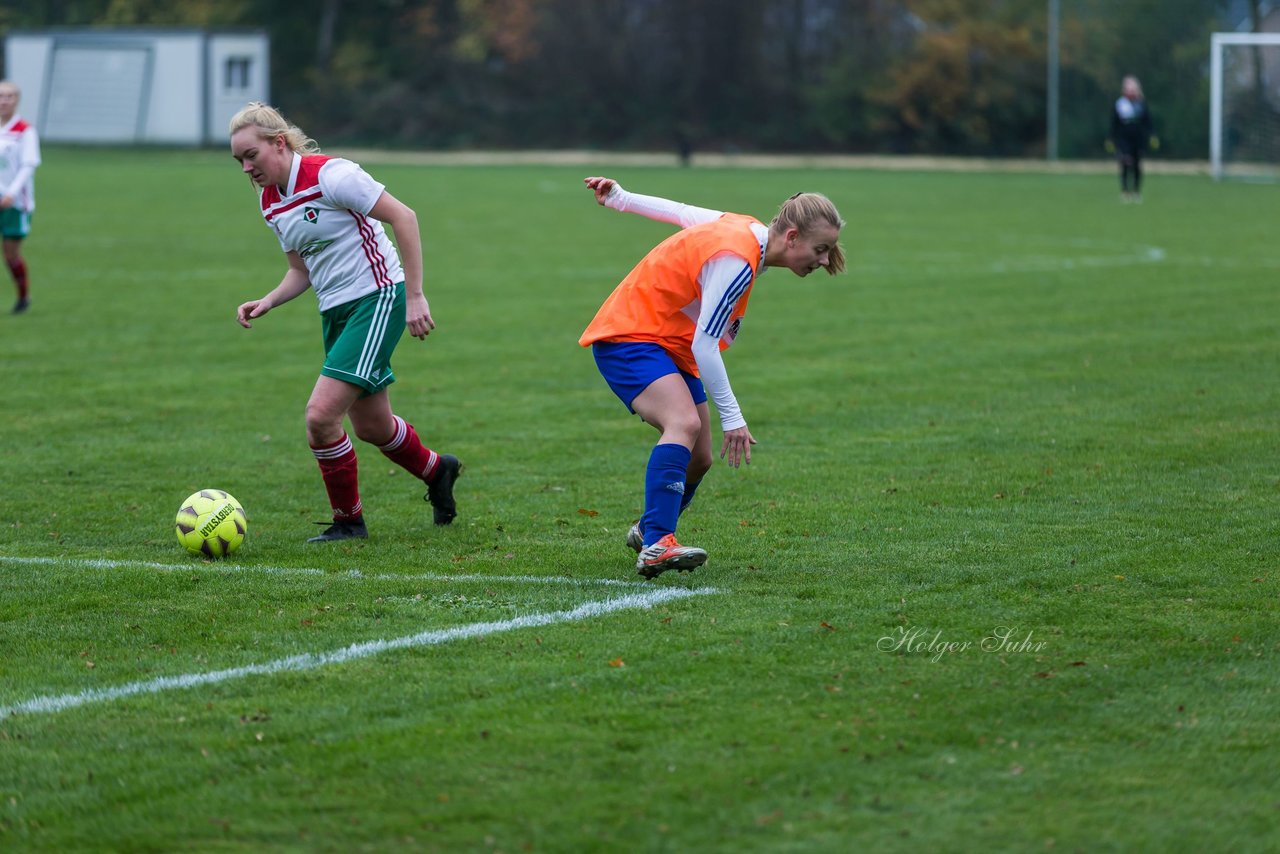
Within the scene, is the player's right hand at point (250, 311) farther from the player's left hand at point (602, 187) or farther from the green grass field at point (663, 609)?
the player's left hand at point (602, 187)

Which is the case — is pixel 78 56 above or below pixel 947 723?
above

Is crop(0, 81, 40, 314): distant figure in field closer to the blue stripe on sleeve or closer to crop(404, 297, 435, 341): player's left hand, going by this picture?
crop(404, 297, 435, 341): player's left hand

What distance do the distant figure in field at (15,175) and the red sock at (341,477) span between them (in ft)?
30.6

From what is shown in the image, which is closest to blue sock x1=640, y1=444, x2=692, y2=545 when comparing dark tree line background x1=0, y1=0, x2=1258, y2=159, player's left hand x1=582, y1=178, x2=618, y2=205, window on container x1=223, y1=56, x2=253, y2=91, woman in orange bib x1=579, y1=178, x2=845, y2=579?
woman in orange bib x1=579, y1=178, x2=845, y2=579

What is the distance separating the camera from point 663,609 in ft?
17.8

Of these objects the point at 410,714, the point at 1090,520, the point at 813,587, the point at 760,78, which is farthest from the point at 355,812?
the point at 760,78

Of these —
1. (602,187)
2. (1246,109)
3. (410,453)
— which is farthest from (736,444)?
(1246,109)

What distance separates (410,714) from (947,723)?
56.5 inches

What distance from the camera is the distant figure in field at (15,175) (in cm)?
1463

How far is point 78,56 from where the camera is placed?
54.5 meters

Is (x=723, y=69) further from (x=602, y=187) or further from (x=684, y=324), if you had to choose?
(x=684, y=324)

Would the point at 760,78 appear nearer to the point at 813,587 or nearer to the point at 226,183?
the point at 226,183

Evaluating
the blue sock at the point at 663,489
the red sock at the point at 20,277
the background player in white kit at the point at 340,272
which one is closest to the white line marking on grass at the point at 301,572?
the blue sock at the point at 663,489

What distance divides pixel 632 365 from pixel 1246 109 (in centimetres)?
3615
